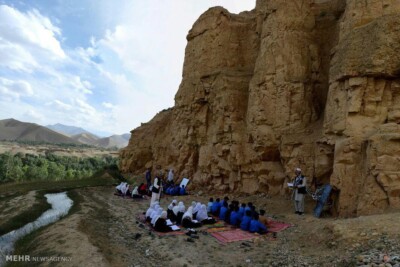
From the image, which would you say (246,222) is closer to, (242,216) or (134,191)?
(242,216)

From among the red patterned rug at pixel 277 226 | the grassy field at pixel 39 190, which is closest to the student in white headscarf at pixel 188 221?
the red patterned rug at pixel 277 226

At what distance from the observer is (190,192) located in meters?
23.7

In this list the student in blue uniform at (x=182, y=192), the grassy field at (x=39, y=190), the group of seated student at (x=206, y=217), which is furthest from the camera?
the student in blue uniform at (x=182, y=192)

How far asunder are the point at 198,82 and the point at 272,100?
330 inches

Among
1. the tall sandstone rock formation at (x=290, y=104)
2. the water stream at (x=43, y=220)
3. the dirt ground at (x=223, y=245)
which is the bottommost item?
the water stream at (x=43, y=220)

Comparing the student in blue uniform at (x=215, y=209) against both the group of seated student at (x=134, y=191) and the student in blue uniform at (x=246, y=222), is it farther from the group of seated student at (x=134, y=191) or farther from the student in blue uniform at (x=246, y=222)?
the group of seated student at (x=134, y=191)

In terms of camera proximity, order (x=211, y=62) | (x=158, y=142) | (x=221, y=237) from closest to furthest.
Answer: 1. (x=221, y=237)
2. (x=211, y=62)
3. (x=158, y=142)

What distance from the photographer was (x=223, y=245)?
1106 cm

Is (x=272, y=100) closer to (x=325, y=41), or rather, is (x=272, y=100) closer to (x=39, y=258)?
(x=325, y=41)

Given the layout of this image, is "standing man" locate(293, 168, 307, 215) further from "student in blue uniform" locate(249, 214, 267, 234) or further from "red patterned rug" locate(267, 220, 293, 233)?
Result: "student in blue uniform" locate(249, 214, 267, 234)

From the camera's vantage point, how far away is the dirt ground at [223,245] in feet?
28.3

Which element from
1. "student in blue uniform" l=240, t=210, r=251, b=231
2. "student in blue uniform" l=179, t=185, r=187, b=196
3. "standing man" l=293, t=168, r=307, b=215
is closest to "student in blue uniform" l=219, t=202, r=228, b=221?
"student in blue uniform" l=240, t=210, r=251, b=231

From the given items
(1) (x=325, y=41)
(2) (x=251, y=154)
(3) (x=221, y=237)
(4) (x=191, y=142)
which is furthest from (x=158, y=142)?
(3) (x=221, y=237)

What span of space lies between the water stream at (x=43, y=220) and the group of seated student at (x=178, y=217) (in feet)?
17.4
